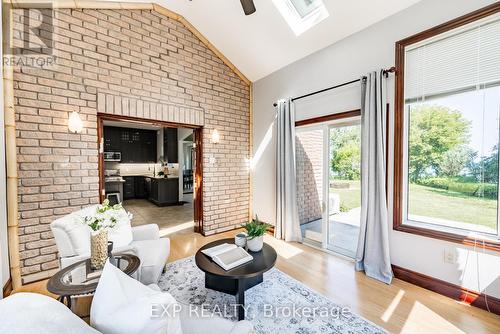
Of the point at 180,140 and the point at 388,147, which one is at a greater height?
the point at 180,140

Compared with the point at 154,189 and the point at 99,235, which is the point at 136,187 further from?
the point at 99,235

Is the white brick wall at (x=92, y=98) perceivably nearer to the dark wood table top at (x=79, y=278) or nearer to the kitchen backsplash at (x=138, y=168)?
the dark wood table top at (x=79, y=278)

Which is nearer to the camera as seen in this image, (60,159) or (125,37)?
(60,159)

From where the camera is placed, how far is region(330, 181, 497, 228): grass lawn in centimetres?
206

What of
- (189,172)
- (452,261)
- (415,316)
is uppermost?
(189,172)

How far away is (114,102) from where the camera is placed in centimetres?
300

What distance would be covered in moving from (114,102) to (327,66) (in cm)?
314

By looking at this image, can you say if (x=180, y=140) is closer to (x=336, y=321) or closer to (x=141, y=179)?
(x=141, y=179)

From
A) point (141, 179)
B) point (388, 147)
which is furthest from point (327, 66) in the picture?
point (141, 179)

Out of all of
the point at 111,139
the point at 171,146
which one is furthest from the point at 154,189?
the point at 111,139

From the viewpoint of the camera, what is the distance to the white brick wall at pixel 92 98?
2.48 meters

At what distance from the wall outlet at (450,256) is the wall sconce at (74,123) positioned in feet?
14.7

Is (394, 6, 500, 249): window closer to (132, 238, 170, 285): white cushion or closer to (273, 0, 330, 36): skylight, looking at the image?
(273, 0, 330, 36): skylight

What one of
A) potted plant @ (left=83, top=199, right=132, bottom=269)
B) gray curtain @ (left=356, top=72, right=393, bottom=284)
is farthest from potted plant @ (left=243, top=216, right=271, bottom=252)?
gray curtain @ (left=356, top=72, right=393, bottom=284)
